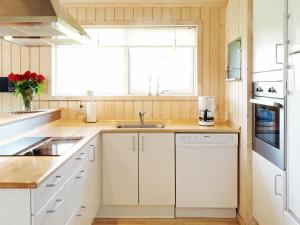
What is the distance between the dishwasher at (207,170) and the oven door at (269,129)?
55cm

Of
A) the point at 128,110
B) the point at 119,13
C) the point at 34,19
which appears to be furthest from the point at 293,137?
the point at 119,13

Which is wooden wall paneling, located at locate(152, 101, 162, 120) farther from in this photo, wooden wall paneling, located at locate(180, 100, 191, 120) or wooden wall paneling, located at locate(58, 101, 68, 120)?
wooden wall paneling, located at locate(58, 101, 68, 120)

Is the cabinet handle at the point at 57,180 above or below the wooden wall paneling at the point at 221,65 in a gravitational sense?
below

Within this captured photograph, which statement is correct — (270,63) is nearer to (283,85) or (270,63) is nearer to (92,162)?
(283,85)

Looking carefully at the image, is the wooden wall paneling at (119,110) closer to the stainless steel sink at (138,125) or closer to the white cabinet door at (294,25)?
the stainless steel sink at (138,125)

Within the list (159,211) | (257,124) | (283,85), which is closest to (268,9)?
(283,85)

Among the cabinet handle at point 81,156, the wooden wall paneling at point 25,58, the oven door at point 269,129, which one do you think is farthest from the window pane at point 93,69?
the oven door at point 269,129

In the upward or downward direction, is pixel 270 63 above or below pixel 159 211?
Result: above

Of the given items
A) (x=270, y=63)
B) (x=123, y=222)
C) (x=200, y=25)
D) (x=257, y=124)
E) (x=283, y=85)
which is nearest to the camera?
(x=283, y=85)

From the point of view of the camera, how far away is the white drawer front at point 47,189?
72.9 inches

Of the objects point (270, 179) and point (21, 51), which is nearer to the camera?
point (270, 179)

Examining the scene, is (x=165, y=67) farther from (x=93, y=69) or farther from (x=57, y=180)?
A: (x=57, y=180)

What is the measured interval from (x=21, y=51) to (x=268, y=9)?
111 inches

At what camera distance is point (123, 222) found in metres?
Result: 3.96
